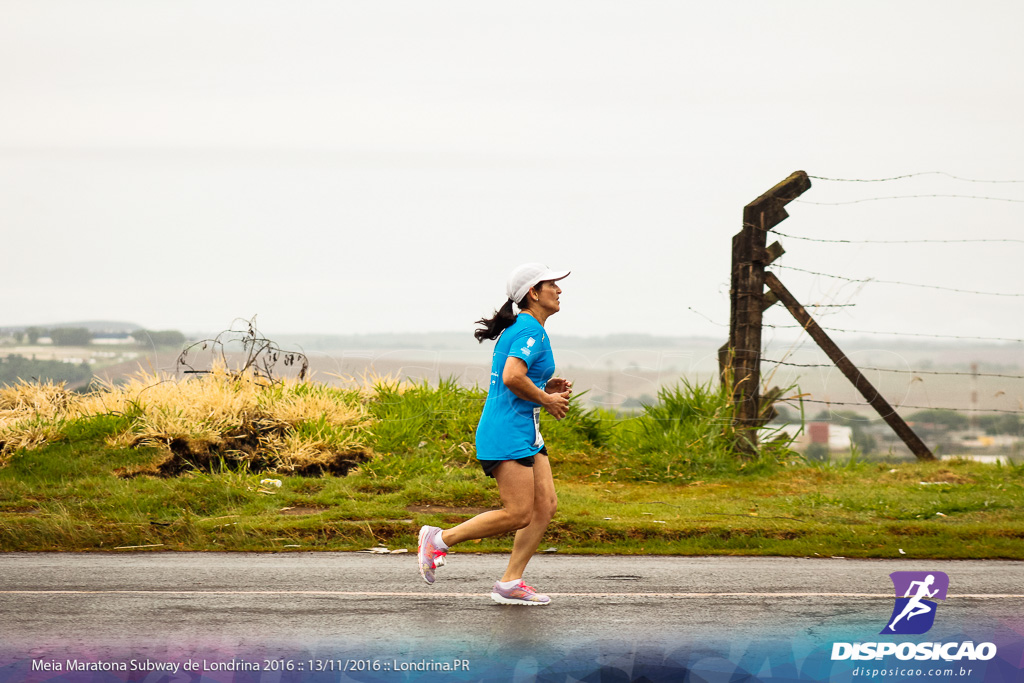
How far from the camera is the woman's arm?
235 inches

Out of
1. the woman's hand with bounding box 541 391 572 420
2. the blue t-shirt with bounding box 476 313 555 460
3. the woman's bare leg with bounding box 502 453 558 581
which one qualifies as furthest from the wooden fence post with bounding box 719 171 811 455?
the woman's hand with bounding box 541 391 572 420

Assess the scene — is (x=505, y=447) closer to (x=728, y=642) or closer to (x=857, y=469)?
(x=728, y=642)

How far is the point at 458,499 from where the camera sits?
34.1 feet

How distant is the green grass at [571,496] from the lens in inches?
351

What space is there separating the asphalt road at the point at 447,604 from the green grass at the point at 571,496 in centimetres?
57

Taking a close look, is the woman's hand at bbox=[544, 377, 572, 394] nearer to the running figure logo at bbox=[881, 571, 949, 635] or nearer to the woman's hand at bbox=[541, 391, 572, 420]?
the woman's hand at bbox=[541, 391, 572, 420]

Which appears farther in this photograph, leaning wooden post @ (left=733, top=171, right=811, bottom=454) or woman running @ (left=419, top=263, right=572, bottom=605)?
leaning wooden post @ (left=733, top=171, right=811, bottom=454)

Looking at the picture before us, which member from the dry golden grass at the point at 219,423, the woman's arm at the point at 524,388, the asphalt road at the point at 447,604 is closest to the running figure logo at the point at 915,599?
the asphalt road at the point at 447,604

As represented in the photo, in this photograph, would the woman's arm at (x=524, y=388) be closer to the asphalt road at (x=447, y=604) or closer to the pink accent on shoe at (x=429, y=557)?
the pink accent on shoe at (x=429, y=557)

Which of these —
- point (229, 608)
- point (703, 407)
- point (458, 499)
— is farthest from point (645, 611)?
point (703, 407)

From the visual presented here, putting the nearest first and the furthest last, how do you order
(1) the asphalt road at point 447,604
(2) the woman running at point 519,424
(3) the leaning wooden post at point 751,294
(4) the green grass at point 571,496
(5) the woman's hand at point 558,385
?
(1) the asphalt road at point 447,604
(2) the woman running at point 519,424
(5) the woman's hand at point 558,385
(4) the green grass at point 571,496
(3) the leaning wooden post at point 751,294

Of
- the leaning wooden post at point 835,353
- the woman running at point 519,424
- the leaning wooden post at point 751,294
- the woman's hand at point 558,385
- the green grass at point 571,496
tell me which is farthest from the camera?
the leaning wooden post at point 751,294

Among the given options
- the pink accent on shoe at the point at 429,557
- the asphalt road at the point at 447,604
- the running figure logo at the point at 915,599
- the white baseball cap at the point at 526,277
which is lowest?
the asphalt road at the point at 447,604

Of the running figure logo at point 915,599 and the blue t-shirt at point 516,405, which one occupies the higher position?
the blue t-shirt at point 516,405
